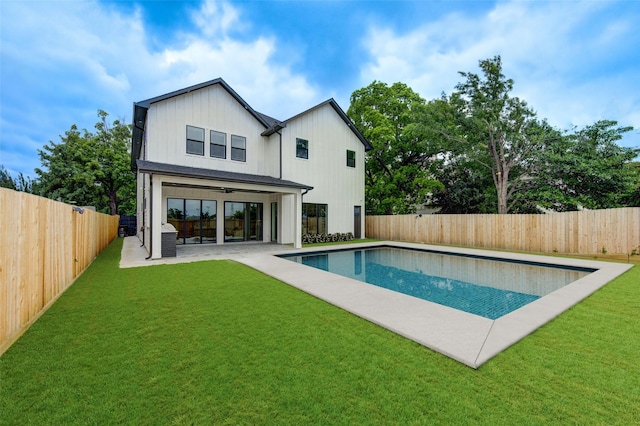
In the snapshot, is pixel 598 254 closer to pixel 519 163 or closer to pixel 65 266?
pixel 519 163

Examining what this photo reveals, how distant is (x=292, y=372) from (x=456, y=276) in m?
6.93

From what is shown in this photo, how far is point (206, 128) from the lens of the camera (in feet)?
43.2

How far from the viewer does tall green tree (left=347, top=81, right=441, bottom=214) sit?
20.8 metres

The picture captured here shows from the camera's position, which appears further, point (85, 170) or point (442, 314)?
point (85, 170)

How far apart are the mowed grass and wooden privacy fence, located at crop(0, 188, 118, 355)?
1.04 ft

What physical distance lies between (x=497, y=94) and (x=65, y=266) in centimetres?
2080

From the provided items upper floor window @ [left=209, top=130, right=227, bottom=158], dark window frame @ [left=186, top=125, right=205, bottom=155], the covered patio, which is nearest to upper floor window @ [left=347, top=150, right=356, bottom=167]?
the covered patio

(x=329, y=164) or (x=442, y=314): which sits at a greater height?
(x=329, y=164)

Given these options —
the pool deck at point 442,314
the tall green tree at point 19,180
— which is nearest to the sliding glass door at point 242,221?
the pool deck at point 442,314

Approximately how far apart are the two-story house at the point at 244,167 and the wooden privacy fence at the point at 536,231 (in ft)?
13.1

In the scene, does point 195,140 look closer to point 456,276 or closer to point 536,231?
point 456,276

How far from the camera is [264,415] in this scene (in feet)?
7.14

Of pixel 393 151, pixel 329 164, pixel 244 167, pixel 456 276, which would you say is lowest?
pixel 456 276

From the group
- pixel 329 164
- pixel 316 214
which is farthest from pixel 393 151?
pixel 316 214
